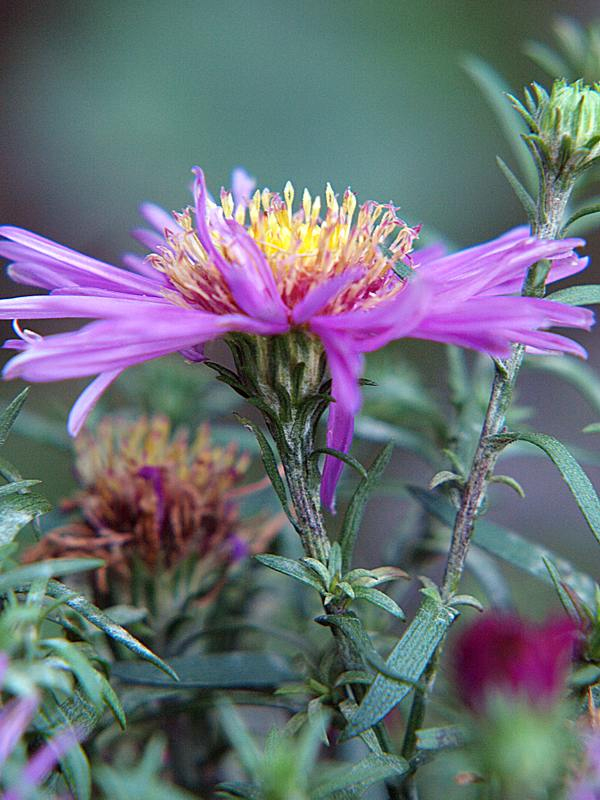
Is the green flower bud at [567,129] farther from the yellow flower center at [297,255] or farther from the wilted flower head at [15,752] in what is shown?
the wilted flower head at [15,752]

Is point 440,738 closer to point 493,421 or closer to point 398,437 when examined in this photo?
point 493,421

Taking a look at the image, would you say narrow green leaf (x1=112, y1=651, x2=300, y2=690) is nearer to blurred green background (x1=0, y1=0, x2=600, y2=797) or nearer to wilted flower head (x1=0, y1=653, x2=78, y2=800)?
wilted flower head (x1=0, y1=653, x2=78, y2=800)

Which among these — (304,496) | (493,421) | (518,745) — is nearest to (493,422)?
(493,421)

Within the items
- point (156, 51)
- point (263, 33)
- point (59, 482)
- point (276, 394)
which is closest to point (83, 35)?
point (156, 51)

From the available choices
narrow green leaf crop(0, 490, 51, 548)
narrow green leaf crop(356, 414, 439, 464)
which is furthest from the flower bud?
narrow green leaf crop(356, 414, 439, 464)

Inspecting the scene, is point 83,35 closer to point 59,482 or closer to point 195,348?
point 59,482

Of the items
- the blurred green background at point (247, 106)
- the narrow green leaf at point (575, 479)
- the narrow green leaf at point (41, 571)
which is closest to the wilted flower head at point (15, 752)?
the narrow green leaf at point (41, 571)
